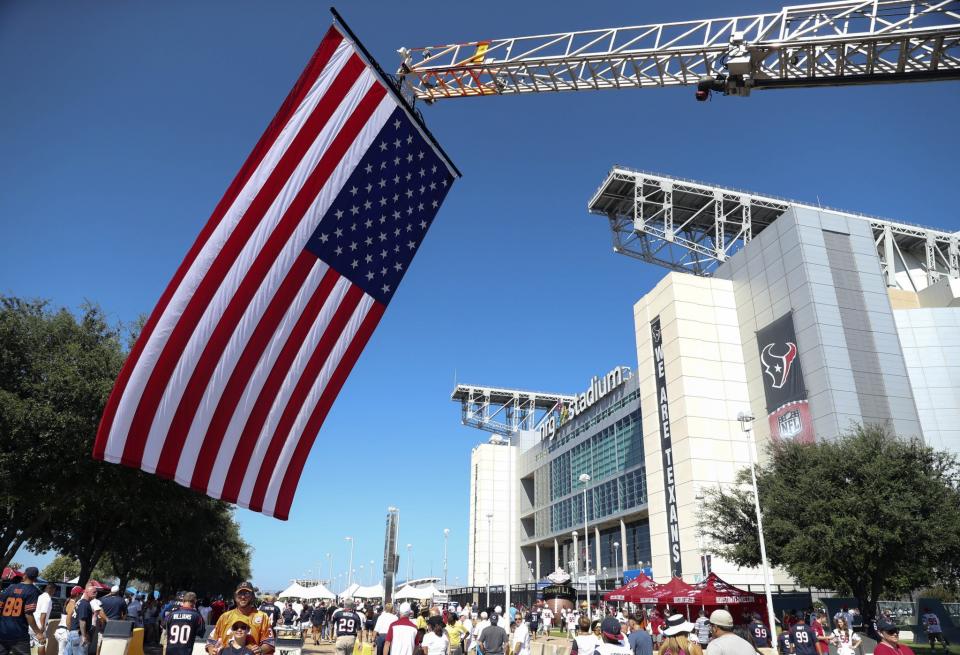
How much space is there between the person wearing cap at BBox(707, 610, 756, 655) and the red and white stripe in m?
6.22

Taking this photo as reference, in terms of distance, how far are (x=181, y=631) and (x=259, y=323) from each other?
4.81 m

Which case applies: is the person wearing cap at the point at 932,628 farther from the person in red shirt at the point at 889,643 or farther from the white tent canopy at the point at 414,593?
the white tent canopy at the point at 414,593

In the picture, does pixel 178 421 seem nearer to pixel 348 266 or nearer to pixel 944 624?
pixel 348 266

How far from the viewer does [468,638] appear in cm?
2200

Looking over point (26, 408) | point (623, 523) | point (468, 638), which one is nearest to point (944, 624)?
point (468, 638)

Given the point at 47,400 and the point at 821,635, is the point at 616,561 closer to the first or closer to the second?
the point at 821,635

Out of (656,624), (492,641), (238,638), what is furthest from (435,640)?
(656,624)

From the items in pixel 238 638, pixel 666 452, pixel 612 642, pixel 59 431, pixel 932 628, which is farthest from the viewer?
pixel 666 452

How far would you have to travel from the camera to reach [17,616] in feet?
31.8

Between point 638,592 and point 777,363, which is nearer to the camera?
point 638,592

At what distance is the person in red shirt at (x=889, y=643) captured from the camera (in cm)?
683

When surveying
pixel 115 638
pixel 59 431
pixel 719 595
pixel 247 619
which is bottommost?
pixel 115 638

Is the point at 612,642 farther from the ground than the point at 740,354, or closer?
closer

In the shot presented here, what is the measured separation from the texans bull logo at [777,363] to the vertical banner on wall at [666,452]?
25.7 feet
